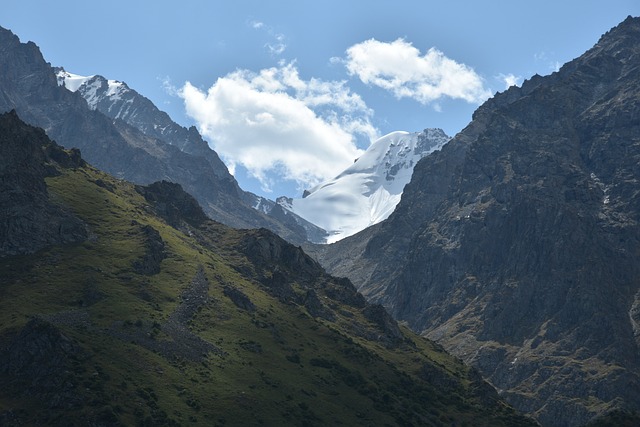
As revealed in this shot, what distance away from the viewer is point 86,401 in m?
187

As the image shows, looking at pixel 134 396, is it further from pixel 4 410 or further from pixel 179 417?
pixel 4 410

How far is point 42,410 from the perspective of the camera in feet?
600

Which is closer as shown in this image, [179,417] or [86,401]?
[86,401]

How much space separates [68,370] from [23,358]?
10.8m

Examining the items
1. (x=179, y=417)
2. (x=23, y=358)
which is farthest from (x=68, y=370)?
(x=179, y=417)

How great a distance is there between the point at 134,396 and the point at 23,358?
85.9 feet

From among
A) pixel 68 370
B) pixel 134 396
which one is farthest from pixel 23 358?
pixel 134 396

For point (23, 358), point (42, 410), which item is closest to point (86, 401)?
point (42, 410)

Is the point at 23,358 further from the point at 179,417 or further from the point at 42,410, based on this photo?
the point at 179,417

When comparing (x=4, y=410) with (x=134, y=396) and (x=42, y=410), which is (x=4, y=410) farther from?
(x=134, y=396)

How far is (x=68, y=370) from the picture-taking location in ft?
645

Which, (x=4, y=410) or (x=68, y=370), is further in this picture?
(x=68, y=370)

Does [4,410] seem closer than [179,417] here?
Yes

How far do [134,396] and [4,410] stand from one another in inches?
1170
